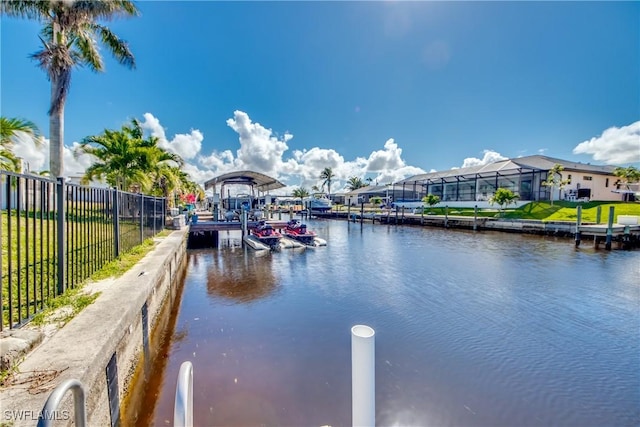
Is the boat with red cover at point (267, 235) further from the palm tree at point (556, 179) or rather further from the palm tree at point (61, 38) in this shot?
the palm tree at point (556, 179)

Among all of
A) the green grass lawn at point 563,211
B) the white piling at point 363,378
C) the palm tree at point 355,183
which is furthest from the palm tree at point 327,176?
the white piling at point 363,378

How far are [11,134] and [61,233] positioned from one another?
570 cm

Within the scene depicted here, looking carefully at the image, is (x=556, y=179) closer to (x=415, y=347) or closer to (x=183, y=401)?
(x=415, y=347)

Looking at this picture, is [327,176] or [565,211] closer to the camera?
[565,211]

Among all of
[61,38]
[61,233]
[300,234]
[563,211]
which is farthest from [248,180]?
[563,211]

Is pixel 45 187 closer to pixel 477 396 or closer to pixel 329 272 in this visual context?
pixel 477 396

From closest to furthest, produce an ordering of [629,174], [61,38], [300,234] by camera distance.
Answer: [61,38]
[300,234]
[629,174]

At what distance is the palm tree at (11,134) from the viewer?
23.6 feet

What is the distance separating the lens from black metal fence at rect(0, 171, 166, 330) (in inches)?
120

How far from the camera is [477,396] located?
4375 millimetres

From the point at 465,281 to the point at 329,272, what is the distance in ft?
16.2

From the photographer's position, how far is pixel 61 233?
13.8 ft

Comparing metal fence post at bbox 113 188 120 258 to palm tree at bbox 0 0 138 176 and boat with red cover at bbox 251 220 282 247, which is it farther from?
boat with red cover at bbox 251 220 282 247

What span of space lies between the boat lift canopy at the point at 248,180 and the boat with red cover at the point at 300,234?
14.3 ft
